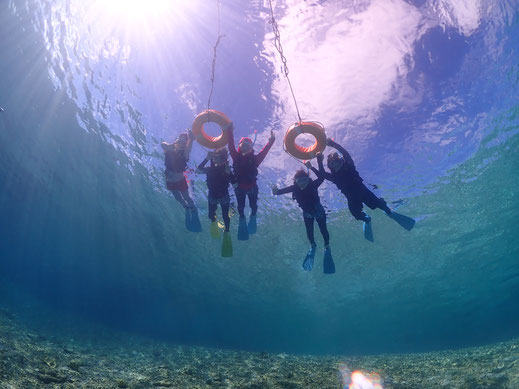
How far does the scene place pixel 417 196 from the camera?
52.5ft

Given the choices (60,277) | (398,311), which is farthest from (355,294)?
(60,277)

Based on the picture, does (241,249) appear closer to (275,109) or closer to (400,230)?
(400,230)

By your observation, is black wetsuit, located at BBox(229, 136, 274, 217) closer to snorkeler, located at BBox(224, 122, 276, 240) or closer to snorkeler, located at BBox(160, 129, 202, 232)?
snorkeler, located at BBox(224, 122, 276, 240)

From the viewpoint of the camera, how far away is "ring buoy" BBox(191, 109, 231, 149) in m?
7.51

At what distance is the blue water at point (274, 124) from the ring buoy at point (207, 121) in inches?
130

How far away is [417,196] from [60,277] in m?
56.5

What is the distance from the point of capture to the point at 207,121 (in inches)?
297

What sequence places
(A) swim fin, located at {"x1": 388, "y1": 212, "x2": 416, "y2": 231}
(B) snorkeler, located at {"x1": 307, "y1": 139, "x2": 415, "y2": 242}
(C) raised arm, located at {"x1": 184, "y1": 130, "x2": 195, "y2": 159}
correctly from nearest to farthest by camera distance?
1. (C) raised arm, located at {"x1": 184, "y1": 130, "x2": 195, "y2": 159}
2. (A) swim fin, located at {"x1": 388, "y1": 212, "x2": 416, "y2": 231}
3. (B) snorkeler, located at {"x1": 307, "y1": 139, "x2": 415, "y2": 242}

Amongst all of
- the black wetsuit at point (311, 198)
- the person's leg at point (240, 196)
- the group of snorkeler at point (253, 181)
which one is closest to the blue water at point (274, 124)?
the group of snorkeler at point (253, 181)

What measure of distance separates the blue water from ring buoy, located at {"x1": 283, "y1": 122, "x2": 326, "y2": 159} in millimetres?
3236

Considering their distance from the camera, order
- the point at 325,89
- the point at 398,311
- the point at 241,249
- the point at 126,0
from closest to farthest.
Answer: the point at 126,0, the point at 325,89, the point at 241,249, the point at 398,311

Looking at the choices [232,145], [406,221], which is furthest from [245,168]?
[406,221]

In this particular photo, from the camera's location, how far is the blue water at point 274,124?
8.95 m

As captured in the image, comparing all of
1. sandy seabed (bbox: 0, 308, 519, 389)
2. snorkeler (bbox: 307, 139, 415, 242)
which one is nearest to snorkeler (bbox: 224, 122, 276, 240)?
snorkeler (bbox: 307, 139, 415, 242)
